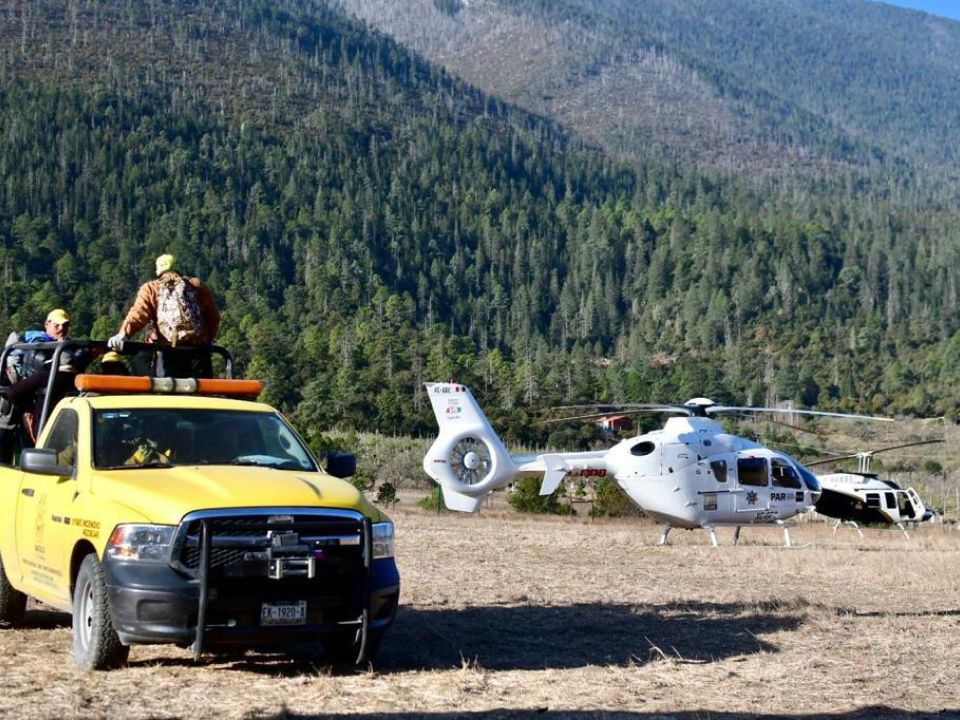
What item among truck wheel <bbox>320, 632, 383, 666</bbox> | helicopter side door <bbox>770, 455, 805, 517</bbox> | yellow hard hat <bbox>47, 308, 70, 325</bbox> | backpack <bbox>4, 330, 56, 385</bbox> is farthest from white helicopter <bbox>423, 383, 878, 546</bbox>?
truck wheel <bbox>320, 632, 383, 666</bbox>

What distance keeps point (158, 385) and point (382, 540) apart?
2239 millimetres

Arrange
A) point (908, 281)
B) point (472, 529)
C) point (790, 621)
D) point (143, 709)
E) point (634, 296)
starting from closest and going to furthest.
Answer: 1. point (143, 709)
2. point (790, 621)
3. point (472, 529)
4. point (908, 281)
5. point (634, 296)

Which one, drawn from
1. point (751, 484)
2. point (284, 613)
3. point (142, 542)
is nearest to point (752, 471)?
point (751, 484)

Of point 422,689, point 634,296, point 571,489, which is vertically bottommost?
point 571,489

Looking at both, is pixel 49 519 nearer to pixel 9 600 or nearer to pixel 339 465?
pixel 9 600

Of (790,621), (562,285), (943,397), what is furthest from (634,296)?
(790,621)

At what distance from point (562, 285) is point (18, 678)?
623 ft

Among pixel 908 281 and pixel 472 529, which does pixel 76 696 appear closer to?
pixel 472 529

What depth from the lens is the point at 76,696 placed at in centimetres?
734

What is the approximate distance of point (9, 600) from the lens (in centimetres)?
999

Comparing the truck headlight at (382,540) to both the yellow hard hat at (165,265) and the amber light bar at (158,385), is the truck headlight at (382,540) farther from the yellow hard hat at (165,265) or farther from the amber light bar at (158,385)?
the yellow hard hat at (165,265)

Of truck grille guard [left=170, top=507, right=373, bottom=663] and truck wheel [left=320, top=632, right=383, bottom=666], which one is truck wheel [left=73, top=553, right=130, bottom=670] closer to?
truck grille guard [left=170, top=507, right=373, bottom=663]

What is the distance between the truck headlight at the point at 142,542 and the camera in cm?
773

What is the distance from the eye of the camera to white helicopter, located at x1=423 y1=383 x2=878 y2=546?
73.0ft
